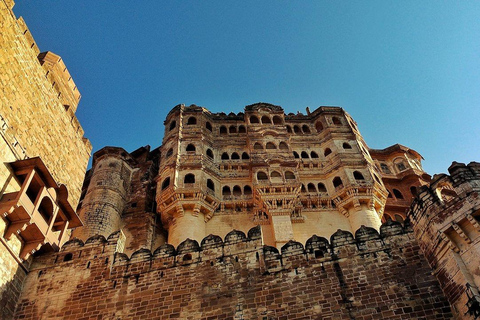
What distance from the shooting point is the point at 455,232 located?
880 centimetres

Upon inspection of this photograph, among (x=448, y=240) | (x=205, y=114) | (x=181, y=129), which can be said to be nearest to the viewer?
(x=448, y=240)

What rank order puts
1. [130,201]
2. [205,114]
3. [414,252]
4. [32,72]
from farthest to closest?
[205,114]
[130,201]
[32,72]
[414,252]

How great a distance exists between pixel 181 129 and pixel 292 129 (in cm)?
743

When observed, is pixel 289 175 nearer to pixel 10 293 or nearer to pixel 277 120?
pixel 277 120

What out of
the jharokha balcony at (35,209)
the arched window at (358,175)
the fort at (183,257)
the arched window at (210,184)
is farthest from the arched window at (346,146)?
the jharokha balcony at (35,209)

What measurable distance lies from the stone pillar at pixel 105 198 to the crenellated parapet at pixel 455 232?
51.5 feet

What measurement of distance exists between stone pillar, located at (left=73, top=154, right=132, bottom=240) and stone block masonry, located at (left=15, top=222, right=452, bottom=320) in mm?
10275

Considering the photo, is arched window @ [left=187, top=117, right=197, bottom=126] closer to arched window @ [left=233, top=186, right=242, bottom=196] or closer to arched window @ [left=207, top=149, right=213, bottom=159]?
arched window @ [left=207, top=149, right=213, bottom=159]

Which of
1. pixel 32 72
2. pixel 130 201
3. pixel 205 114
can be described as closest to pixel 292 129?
pixel 205 114

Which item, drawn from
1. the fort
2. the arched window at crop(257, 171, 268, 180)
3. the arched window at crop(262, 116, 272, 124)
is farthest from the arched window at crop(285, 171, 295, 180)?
the fort

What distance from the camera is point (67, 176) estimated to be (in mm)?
13797

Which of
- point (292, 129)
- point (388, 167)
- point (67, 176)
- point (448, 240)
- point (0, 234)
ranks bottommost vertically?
point (448, 240)

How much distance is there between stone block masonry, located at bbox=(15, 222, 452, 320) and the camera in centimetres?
908

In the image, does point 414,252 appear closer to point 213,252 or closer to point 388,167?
point 213,252
